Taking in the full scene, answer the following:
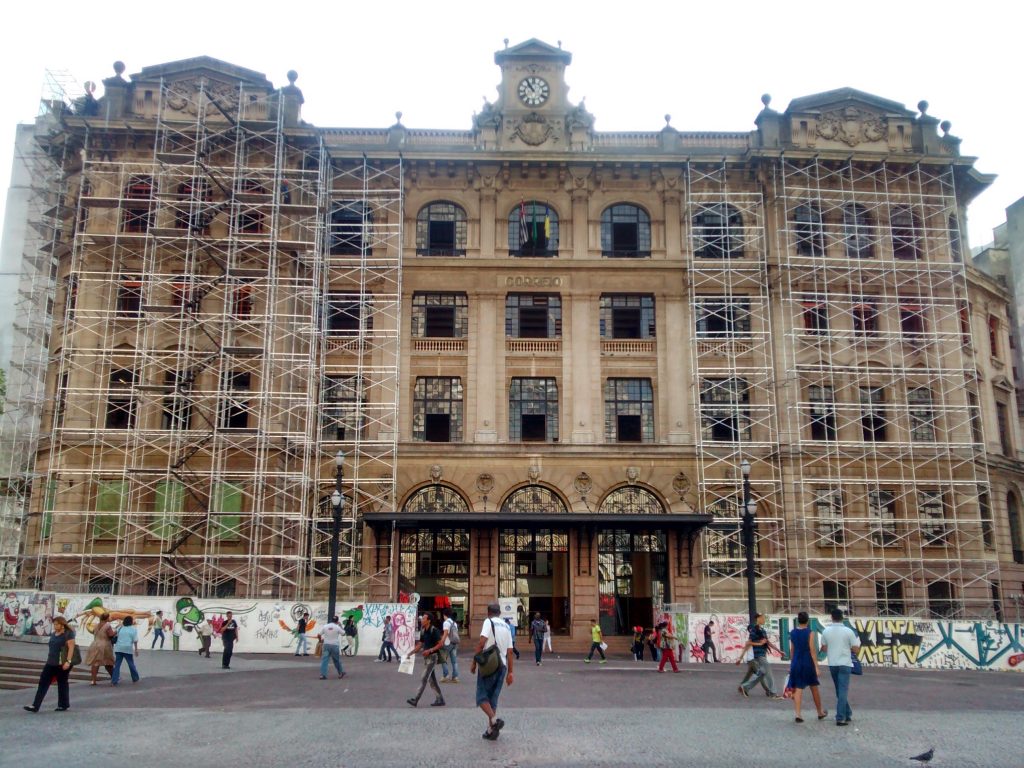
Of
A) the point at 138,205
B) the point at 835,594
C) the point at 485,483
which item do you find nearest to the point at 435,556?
the point at 485,483

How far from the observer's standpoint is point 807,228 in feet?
137

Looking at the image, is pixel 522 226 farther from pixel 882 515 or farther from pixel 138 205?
pixel 882 515

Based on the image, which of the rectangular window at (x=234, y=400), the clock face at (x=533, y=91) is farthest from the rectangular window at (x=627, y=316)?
the rectangular window at (x=234, y=400)

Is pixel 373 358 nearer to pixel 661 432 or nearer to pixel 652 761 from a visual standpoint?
pixel 661 432

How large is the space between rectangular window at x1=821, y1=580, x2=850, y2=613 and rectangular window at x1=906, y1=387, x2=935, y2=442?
7035 millimetres

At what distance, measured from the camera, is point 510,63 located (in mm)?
42062

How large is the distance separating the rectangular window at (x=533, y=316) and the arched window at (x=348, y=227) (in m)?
6.97

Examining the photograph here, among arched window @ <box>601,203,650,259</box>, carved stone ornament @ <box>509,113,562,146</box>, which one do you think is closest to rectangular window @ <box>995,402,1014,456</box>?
arched window @ <box>601,203,650,259</box>

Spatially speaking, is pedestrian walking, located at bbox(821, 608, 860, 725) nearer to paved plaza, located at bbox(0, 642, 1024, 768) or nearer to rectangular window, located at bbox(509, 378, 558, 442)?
paved plaza, located at bbox(0, 642, 1024, 768)

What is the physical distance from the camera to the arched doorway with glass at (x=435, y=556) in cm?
3725

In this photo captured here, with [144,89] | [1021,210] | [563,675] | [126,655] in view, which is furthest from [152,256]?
[1021,210]

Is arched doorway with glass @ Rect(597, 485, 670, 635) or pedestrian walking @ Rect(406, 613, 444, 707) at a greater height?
arched doorway with glass @ Rect(597, 485, 670, 635)

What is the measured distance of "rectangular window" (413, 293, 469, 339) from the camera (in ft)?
132

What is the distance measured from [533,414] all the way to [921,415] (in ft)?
53.7
